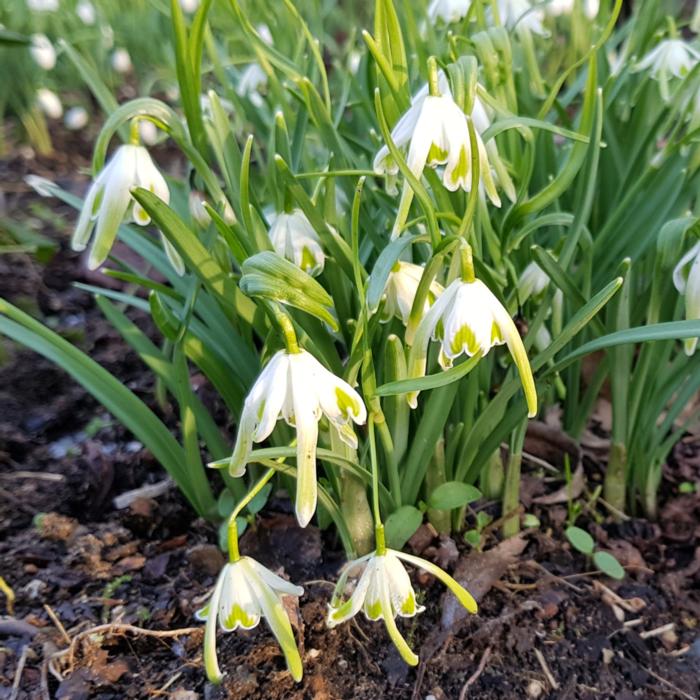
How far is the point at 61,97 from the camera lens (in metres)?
4.28

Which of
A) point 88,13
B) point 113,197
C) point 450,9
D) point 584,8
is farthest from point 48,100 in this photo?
point 113,197

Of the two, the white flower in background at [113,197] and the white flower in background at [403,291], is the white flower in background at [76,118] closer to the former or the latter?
the white flower in background at [113,197]

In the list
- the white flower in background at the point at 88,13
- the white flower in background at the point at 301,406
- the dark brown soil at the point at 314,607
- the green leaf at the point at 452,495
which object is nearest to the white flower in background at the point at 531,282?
the green leaf at the point at 452,495

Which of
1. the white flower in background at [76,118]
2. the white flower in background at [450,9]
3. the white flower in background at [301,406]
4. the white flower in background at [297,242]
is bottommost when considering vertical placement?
the white flower in background at [301,406]

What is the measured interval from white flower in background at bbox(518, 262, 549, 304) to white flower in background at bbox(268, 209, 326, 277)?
38cm

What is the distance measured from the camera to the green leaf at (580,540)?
4.75 ft

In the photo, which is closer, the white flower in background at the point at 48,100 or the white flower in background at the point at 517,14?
the white flower in background at the point at 517,14

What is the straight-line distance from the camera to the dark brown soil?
4.03ft

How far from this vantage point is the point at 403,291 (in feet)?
3.69

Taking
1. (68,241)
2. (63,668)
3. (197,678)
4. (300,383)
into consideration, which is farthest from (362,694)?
(68,241)

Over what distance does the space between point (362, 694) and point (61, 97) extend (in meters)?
3.97

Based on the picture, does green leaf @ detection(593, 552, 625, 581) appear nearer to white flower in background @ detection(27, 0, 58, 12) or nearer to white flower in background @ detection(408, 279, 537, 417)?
white flower in background @ detection(408, 279, 537, 417)

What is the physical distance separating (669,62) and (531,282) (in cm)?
54

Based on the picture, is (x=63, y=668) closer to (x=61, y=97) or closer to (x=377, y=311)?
(x=377, y=311)
